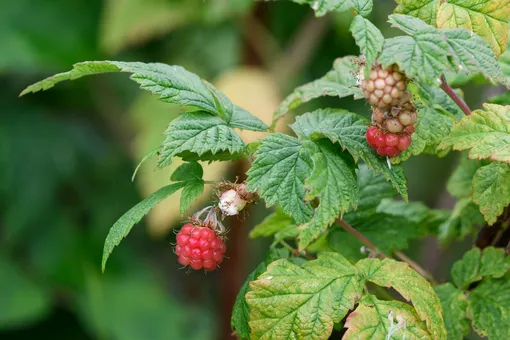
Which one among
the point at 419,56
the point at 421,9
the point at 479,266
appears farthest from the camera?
the point at 479,266

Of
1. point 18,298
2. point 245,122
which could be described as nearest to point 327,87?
point 245,122

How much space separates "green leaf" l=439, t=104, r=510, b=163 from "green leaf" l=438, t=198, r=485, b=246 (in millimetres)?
218

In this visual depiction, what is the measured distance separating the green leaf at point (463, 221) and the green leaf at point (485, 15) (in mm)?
294

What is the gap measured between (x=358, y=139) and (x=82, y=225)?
2.46 meters

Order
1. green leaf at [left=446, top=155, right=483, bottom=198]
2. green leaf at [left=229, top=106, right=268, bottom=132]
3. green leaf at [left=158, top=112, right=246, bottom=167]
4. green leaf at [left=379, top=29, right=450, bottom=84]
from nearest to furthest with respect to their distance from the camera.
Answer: green leaf at [left=379, top=29, right=450, bottom=84] < green leaf at [left=158, top=112, right=246, bottom=167] < green leaf at [left=229, top=106, right=268, bottom=132] < green leaf at [left=446, top=155, right=483, bottom=198]

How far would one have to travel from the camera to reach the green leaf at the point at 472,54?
2.54 feet

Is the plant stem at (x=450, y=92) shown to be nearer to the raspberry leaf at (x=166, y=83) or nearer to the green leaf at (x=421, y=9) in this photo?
the green leaf at (x=421, y=9)

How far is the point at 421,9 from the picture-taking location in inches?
34.1

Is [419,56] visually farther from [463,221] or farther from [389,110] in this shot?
[463,221]

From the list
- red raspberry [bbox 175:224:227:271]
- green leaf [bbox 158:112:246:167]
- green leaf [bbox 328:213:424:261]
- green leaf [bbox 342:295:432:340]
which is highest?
green leaf [bbox 158:112:246:167]

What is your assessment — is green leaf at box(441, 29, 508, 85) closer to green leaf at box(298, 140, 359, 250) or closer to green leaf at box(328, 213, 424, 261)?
green leaf at box(298, 140, 359, 250)

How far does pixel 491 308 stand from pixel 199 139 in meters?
0.46

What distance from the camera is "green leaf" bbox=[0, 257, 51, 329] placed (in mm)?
2771

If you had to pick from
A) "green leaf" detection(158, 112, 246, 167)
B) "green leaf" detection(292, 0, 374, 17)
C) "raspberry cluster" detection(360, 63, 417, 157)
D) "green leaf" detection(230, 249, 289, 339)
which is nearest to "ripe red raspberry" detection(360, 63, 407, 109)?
"raspberry cluster" detection(360, 63, 417, 157)
